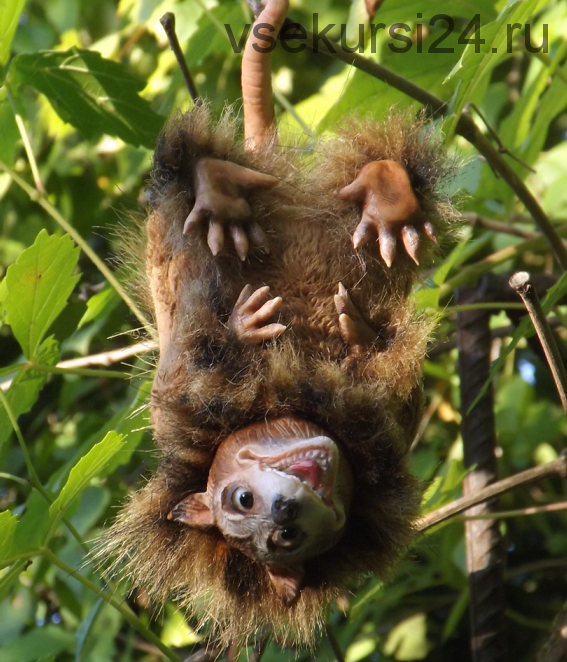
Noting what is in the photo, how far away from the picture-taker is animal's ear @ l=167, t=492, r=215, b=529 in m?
1.68

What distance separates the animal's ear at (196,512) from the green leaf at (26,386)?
22.8 inches

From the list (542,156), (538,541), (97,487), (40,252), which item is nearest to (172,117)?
(40,252)

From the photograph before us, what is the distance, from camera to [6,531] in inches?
65.2

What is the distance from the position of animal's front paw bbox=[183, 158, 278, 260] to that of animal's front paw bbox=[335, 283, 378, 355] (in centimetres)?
19

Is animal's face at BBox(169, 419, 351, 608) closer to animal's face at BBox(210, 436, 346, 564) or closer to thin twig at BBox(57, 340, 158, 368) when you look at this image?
animal's face at BBox(210, 436, 346, 564)

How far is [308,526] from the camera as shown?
1.55m

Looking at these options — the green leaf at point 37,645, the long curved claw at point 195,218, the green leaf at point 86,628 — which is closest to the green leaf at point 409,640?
the green leaf at point 37,645

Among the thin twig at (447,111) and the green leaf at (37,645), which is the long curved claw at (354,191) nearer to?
the thin twig at (447,111)

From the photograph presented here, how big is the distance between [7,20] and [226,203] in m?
0.93

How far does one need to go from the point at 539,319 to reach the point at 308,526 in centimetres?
52

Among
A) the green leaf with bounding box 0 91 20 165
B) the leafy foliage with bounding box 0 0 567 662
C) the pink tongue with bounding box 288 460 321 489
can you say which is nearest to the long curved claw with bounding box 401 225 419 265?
the leafy foliage with bounding box 0 0 567 662

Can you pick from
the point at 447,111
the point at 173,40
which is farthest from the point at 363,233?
the point at 173,40

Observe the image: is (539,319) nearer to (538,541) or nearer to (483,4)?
(483,4)

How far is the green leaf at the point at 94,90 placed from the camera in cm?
237
